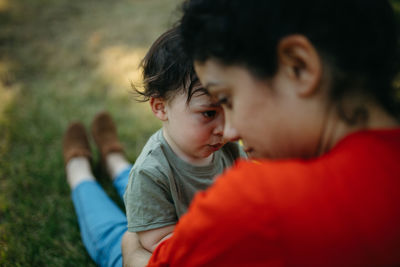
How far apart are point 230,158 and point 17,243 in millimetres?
1201

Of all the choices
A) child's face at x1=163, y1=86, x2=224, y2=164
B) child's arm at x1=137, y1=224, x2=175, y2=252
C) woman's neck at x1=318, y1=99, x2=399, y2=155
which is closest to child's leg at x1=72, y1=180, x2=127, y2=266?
child's arm at x1=137, y1=224, x2=175, y2=252

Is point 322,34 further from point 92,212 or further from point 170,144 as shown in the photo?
point 92,212

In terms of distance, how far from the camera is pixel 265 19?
2.52 feet

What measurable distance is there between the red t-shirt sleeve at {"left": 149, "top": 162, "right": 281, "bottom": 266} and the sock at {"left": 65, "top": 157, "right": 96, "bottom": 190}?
4.68 feet

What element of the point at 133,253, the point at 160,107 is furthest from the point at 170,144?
the point at 133,253

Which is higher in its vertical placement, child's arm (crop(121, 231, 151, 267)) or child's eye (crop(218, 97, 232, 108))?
child's eye (crop(218, 97, 232, 108))

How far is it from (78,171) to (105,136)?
390mm

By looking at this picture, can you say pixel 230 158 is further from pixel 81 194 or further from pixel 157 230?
pixel 81 194

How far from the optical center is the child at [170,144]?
1315 mm

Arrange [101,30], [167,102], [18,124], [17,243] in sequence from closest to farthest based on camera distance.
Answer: [167,102], [17,243], [18,124], [101,30]

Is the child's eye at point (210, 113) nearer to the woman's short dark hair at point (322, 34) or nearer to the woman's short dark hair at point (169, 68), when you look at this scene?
the woman's short dark hair at point (169, 68)

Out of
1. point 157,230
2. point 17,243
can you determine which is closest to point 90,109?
point 17,243

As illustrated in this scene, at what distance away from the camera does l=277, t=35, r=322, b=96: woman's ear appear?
760 mm

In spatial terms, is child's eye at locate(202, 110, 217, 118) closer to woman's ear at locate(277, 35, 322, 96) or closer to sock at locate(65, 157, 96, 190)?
woman's ear at locate(277, 35, 322, 96)
